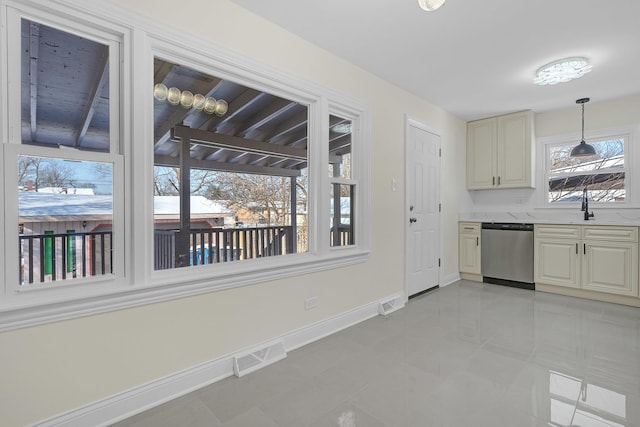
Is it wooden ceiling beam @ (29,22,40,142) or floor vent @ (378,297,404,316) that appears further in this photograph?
floor vent @ (378,297,404,316)

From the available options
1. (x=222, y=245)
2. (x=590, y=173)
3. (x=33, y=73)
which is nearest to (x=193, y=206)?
(x=222, y=245)

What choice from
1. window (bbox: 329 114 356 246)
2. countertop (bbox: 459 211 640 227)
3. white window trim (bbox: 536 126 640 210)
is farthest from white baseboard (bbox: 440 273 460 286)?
window (bbox: 329 114 356 246)

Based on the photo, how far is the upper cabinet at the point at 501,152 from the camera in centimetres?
446

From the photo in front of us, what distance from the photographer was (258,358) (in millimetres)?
2256

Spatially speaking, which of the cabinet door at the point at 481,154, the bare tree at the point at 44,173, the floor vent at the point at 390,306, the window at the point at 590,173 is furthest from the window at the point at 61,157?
the window at the point at 590,173

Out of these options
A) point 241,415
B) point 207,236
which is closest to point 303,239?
point 207,236

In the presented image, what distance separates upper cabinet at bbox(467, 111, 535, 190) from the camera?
4.46m

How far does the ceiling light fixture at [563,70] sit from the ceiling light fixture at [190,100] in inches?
123

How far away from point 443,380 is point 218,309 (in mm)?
1561

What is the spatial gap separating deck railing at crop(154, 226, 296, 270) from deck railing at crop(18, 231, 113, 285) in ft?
0.94

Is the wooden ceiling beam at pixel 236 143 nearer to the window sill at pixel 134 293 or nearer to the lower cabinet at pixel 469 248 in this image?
the window sill at pixel 134 293

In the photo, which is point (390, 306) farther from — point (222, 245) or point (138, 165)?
point (138, 165)

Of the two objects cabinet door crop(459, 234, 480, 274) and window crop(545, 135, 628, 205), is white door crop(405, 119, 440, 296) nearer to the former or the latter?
cabinet door crop(459, 234, 480, 274)

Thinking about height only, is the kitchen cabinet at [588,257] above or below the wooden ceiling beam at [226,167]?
below
